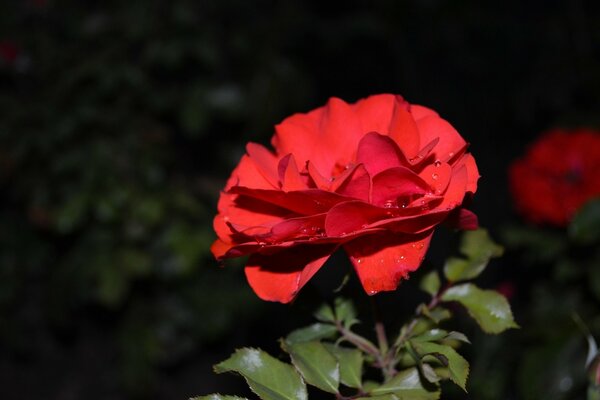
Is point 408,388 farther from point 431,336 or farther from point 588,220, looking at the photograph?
point 588,220

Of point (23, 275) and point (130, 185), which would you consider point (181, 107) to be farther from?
point (23, 275)

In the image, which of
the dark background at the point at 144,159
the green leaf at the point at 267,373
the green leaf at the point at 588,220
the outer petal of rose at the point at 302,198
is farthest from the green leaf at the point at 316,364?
the dark background at the point at 144,159

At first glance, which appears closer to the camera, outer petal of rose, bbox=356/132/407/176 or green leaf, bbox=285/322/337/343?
outer petal of rose, bbox=356/132/407/176

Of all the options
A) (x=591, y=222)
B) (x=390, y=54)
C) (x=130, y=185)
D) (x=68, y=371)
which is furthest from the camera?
(x=390, y=54)

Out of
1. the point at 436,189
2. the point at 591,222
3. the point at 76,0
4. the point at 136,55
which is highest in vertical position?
the point at 76,0

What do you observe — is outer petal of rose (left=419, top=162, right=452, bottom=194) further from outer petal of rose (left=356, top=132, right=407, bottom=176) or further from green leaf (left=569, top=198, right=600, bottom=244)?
green leaf (left=569, top=198, right=600, bottom=244)

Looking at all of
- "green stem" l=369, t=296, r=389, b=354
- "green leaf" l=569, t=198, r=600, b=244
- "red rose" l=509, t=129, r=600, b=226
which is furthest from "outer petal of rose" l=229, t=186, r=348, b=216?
"red rose" l=509, t=129, r=600, b=226

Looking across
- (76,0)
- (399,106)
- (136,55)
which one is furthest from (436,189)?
(76,0)
